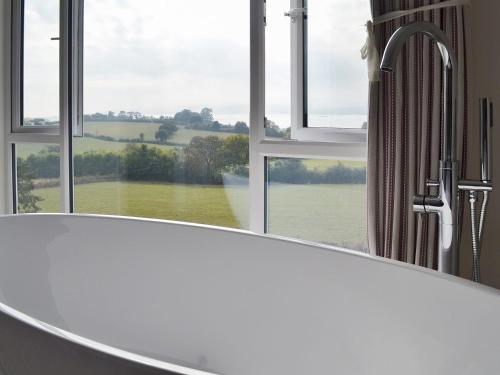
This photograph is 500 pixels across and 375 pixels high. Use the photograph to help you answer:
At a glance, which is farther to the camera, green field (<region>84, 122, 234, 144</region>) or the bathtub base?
green field (<region>84, 122, 234, 144</region>)

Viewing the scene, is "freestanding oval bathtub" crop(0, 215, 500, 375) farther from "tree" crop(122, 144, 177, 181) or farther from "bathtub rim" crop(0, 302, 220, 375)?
"tree" crop(122, 144, 177, 181)

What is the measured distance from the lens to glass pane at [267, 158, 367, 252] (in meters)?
2.23

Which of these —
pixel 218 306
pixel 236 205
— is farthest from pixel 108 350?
pixel 236 205

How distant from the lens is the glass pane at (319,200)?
2232mm

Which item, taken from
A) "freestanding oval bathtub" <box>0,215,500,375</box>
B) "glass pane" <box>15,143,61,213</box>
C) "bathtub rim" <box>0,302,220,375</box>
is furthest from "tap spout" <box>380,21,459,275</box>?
"glass pane" <box>15,143,61,213</box>

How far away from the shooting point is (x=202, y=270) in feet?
6.66

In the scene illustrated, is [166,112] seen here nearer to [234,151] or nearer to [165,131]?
[165,131]

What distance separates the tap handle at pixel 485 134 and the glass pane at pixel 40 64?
2357 millimetres

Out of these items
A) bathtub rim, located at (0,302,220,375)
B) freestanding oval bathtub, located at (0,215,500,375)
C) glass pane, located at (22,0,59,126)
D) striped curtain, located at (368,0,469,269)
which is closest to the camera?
bathtub rim, located at (0,302,220,375)

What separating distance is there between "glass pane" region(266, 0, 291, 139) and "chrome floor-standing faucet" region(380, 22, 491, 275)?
992mm

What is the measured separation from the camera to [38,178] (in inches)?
133

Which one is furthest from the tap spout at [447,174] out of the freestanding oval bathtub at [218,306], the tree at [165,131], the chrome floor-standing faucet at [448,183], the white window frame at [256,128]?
the tree at [165,131]

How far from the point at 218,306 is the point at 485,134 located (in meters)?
0.92

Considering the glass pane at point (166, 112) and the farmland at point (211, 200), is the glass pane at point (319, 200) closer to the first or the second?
the farmland at point (211, 200)
